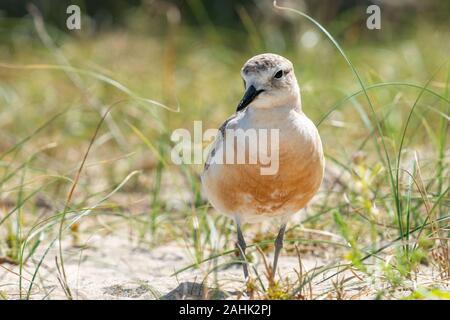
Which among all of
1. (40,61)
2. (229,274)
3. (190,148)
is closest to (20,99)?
(40,61)

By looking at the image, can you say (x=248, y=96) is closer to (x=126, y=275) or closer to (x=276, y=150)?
(x=276, y=150)

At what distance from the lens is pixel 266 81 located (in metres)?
2.82

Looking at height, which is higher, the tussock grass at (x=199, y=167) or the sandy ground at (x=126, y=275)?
the tussock grass at (x=199, y=167)

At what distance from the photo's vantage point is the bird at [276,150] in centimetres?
281

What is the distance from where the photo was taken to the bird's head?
9.22 ft

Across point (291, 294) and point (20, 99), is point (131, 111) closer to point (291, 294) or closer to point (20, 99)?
point (20, 99)

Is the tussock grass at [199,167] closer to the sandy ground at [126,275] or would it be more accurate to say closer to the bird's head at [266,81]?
the sandy ground at [126,275]

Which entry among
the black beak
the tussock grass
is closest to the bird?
the black beak

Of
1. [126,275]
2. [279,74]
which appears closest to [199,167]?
[126,275]

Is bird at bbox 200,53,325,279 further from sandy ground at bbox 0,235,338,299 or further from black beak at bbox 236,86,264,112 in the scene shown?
sandy ground at bbox 0,235,338,299

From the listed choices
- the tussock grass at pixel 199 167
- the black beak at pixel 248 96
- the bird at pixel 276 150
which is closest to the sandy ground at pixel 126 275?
the tussock grass at pixel 199 167

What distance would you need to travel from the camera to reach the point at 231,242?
11.8 ft

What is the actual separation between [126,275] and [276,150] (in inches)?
34.1

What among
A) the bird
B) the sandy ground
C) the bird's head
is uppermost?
the bird's head
